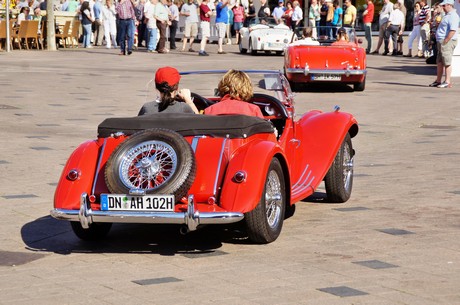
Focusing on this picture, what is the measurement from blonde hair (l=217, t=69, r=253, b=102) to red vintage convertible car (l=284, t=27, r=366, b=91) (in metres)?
13.1

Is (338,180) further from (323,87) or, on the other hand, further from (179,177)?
(323,87)

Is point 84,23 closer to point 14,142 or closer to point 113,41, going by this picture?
point 113,41

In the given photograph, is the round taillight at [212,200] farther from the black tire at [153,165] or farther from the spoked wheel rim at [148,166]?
the spoked wheel rim at [148,166]

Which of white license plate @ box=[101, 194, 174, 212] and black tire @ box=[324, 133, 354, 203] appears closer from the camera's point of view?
white license plate @ box=[101, 194, 174, 212]

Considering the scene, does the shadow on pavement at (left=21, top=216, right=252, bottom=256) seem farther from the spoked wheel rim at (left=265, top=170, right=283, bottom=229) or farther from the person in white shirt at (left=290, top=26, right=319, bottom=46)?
the person in white shirt at (left=290, top=26, right=319, bottom=46)

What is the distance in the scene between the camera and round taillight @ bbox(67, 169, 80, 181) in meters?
7.72

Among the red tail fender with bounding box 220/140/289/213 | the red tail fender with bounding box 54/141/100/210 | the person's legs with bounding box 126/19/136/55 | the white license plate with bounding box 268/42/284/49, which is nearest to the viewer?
the red tail fender with bounding box 220/140/289/213

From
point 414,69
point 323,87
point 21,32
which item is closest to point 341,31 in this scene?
point 323,87

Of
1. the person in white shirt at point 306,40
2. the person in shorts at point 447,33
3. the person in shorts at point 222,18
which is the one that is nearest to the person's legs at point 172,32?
the person in shorts at point 222,18

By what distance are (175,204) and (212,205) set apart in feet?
0.92

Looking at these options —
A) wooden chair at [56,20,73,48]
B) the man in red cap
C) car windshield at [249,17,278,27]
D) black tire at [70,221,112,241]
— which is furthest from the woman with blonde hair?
wooden chair at [56,20,73,48]

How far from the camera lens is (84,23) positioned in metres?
37.1

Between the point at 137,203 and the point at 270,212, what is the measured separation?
1.17m

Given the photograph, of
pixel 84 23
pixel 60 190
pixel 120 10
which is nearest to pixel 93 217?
pixel 60 190
